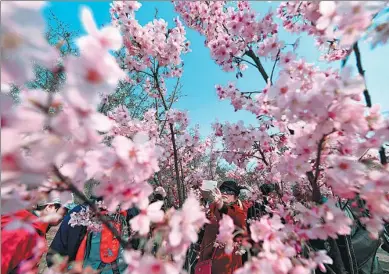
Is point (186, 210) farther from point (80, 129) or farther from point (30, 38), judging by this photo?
point (30, 38)

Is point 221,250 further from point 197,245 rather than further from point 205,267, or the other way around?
point 197,245

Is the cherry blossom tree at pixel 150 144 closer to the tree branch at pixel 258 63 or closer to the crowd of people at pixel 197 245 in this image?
the crowd of people at pixel 197 245

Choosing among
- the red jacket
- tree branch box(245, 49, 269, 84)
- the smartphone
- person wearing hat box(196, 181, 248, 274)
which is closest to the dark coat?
person wearing hat box(196, 181, 248, 274)

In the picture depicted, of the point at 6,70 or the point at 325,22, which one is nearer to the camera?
the point at 6,70


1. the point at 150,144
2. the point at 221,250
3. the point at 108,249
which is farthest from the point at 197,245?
the point at 150,144

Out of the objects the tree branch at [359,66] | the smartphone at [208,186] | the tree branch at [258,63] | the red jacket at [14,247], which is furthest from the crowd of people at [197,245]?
the tree branch at [258,63]

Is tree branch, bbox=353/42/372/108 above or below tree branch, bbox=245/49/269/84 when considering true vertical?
below

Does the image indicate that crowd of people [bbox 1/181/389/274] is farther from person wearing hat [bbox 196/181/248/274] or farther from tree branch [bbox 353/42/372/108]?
tree branch [bbox 353/42/372/108]

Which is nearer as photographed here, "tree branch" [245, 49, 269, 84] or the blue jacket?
"tree branch" [245, 49, 269, 84]

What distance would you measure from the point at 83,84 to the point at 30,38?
6.9 inches

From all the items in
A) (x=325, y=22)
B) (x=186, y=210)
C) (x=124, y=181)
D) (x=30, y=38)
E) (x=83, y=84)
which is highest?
(x=325, y=22)

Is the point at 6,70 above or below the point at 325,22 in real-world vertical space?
below

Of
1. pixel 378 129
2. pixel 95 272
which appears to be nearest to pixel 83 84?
pixel 95 272

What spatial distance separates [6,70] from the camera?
2.43 ft
